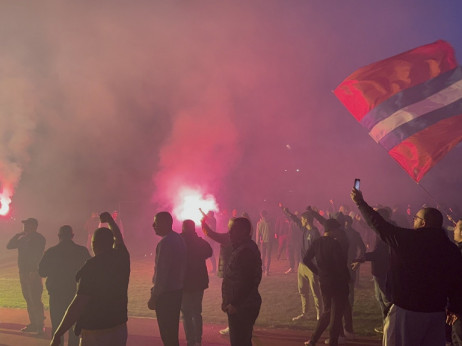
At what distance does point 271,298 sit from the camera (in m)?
10.4

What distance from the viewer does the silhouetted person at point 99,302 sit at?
3816 millimetres

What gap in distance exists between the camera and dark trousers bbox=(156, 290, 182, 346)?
204 inches

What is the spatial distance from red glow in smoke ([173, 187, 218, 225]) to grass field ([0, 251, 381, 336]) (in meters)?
2.64

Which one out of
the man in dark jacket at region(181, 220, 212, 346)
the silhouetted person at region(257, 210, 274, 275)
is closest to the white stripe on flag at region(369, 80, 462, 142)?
the man in dark jacket at region(181, 220, 212, 346)

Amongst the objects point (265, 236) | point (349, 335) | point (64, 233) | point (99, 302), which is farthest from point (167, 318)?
point (265, 236)

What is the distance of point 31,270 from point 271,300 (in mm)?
5544

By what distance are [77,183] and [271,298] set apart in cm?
2259

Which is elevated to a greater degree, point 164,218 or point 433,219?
point 164,218

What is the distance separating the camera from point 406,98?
8023mm

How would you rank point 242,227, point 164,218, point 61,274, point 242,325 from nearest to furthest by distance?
point 242,325 → point 242,227 → point 164,218 → point 61,274

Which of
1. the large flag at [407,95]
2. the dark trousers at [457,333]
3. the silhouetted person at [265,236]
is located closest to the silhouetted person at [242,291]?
the dark trousers at [457,333]

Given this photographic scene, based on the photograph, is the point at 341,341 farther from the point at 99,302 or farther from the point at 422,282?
the point at 99,302

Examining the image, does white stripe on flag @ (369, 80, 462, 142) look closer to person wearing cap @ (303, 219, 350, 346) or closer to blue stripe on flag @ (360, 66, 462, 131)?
blue stripe on flag @ (360, 66, 462, 131)

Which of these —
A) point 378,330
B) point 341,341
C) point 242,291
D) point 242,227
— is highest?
point 242,227
